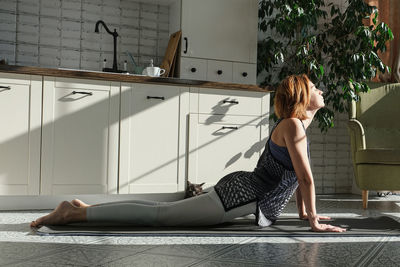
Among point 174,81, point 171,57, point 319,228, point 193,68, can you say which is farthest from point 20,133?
point 319,228

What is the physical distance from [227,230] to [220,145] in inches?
53.2

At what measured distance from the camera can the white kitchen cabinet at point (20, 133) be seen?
306 centimetres

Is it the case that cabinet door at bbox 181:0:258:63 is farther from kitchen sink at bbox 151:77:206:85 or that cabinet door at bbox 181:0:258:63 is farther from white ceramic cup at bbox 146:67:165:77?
kitchen sink at bbox 151:77:206:85

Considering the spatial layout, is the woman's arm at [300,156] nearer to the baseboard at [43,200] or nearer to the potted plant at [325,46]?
the baseboard at [43,200]

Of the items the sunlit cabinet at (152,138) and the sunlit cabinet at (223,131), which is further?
the sunlit cabinet at (223,131)

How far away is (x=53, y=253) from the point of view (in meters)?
1.85

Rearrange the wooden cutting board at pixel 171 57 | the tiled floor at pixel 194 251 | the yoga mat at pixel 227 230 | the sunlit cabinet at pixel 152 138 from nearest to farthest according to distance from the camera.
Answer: the tiled floor at pixel 194 251, the yoga mat at pixel 227 230, the sunlit cabinet at pixel 152 138, the wooden cutting board at pixel 171 57

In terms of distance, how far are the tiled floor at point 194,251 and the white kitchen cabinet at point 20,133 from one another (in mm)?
694

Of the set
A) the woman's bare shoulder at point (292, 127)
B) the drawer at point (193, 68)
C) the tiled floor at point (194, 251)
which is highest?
the drawer at point (193, 68)

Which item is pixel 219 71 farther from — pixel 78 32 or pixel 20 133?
pixel 20 133

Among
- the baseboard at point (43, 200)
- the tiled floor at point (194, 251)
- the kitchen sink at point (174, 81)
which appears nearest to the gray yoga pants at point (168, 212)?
the tiled floor at point (194, 251)

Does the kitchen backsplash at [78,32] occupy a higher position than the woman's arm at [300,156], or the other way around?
the kitchen backsplash at [78,32]

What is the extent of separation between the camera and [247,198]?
91.7 inches

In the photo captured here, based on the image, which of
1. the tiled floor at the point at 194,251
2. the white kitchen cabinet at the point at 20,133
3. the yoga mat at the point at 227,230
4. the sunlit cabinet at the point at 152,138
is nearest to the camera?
the tiled floor at the point at 194,251
